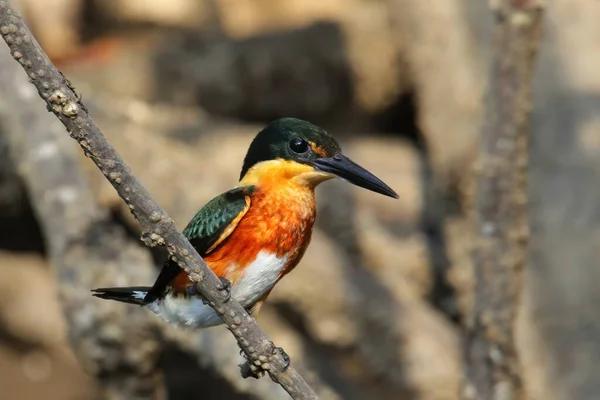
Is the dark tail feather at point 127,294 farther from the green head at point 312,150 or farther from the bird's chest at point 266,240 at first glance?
the green head at point 312,150

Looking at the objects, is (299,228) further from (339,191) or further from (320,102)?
(320,102)

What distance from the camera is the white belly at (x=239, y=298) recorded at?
2623 mm

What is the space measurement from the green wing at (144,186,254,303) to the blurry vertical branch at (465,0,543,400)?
1.92 meters

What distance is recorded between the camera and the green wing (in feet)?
8.64

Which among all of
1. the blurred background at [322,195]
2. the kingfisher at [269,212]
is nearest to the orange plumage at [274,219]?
the kingfisher at [269,212]

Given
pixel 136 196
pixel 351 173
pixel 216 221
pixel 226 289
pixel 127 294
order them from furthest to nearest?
pixel 127 294, pixel 216 221, pixel 351 173, pixel 226 289, pixel 136 196

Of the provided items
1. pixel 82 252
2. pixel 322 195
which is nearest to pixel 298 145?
pixel 82 252

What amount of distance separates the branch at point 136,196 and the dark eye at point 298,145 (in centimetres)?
44

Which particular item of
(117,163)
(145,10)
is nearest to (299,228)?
(117,163)

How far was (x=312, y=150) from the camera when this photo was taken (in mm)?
2568

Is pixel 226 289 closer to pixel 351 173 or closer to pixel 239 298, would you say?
pixel 239 298

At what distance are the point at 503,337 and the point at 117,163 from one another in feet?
8.69

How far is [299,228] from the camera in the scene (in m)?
2.63

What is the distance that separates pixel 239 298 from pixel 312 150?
16.7 inches
